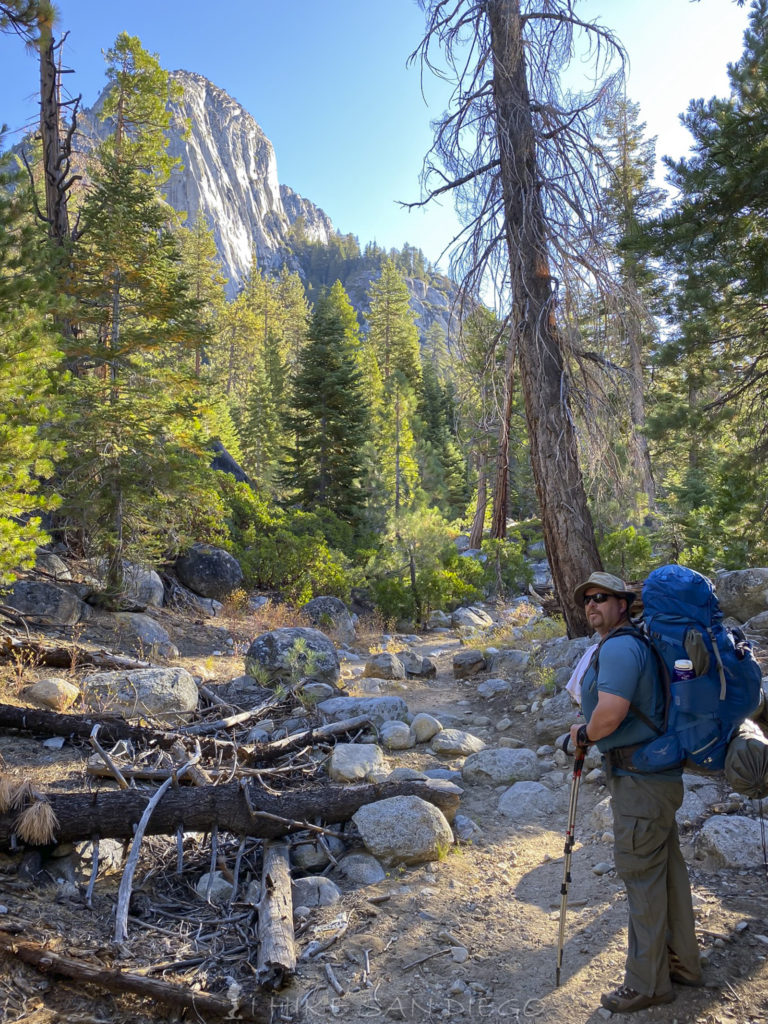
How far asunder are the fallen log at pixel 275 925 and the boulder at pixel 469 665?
550 centimetres

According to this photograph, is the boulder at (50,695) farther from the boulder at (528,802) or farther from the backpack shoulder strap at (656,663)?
the backpack shoulder strap at (656,663)

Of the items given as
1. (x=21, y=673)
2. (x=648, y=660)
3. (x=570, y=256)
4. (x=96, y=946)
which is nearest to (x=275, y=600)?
(x=21, y=673)

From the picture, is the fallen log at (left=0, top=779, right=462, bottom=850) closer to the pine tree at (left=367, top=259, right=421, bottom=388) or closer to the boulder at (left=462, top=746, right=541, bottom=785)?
the boulder at (left=462, top=746, right=541, bottom=785)

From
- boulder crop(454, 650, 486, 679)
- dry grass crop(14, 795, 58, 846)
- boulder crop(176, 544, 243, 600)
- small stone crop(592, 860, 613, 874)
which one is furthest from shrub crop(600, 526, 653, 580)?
dry grass crop(14, 795, 58, 846)

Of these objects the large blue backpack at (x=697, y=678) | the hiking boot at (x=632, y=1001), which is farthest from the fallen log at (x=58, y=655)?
the large blue backpack at (x=697, y=678)

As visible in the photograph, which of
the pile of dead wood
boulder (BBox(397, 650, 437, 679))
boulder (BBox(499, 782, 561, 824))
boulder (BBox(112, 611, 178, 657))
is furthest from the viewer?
boulder (BBox(397, 650, 437, 679))

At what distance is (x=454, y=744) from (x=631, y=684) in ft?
13.0

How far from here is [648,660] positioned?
2.71 metres

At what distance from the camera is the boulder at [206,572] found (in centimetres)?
1344

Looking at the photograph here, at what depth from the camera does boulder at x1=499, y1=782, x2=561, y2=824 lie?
502cm

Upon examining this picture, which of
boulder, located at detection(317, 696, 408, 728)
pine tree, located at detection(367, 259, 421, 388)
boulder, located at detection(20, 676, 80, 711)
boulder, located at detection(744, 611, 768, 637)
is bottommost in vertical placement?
boulder, located at detection(317, 696, 408, 728)

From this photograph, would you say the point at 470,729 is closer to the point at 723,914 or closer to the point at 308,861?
the point at 308,861

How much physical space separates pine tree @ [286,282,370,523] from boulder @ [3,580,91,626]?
41.0ft

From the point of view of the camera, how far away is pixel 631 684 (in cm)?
264
